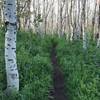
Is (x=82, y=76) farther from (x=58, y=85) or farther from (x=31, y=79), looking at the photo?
(x=31, y=79)

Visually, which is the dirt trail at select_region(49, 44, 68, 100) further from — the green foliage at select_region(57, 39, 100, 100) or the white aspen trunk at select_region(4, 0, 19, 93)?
the white aspen trunk at select_region(4, 0, 19, 93)

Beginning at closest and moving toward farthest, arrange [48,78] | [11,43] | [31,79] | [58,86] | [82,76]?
[11,43] < [31,79] < [48,78] < [58,86] < [82,76]

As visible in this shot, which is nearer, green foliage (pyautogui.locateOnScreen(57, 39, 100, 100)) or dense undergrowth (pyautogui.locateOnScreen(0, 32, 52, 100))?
dense undergrowth (pyautogui.locateOnScreen(0, 32, 52, 100))

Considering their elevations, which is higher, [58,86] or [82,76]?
[82,76]

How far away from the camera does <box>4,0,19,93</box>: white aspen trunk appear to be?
7516 millimetres

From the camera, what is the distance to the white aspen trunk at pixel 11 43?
24.7 feet

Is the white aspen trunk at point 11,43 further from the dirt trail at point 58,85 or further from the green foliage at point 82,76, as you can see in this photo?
the green foliage at point 82,76

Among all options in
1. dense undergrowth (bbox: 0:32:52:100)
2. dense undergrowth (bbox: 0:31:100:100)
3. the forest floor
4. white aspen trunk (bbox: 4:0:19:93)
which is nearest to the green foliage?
dense undergrowth (bbox: 0:31:100:100)

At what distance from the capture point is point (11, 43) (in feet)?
25.0

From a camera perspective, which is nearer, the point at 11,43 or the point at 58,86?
the point at 11,43

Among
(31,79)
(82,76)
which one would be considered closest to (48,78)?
(31,79)

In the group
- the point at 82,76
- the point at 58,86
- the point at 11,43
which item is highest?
the point at 11,43

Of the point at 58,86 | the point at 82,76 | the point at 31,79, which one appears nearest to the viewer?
the point at 31,79

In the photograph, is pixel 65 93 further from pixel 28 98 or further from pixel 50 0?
pixel 50 0
